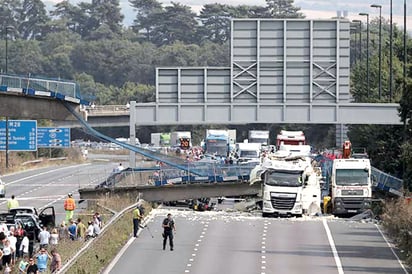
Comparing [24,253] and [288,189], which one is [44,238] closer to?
[24,253]

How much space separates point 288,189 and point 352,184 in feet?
13.7

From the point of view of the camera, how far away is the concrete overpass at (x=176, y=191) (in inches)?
2788

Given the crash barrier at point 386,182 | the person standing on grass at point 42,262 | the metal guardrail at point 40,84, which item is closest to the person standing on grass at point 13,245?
the person standing on grass at point 42,262

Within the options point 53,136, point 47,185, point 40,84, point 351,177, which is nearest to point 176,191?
point 351,177

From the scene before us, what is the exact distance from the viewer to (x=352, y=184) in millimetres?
65000

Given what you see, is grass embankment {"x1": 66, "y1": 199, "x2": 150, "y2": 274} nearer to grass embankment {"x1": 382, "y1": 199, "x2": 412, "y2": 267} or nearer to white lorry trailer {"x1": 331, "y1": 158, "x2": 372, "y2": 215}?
grass embankment {"x1": 382, "y1": 199, "x2": 412, "y2": 267}

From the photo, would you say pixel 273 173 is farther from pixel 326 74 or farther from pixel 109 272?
pixel 109 272

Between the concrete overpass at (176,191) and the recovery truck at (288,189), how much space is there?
300 inches

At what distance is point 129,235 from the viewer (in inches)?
2057

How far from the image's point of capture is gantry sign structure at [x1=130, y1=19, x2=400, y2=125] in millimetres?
74125

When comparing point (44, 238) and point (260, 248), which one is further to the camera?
point (260, 248)

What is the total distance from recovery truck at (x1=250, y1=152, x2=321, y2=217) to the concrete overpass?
7.62 metres

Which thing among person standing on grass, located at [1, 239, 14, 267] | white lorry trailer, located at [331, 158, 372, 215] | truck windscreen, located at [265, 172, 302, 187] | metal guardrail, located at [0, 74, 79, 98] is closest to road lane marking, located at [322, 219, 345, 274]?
truck windscreen, located at [265, 172, 302, 187]

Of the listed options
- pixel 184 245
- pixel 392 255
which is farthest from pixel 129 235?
pixel 392 255
